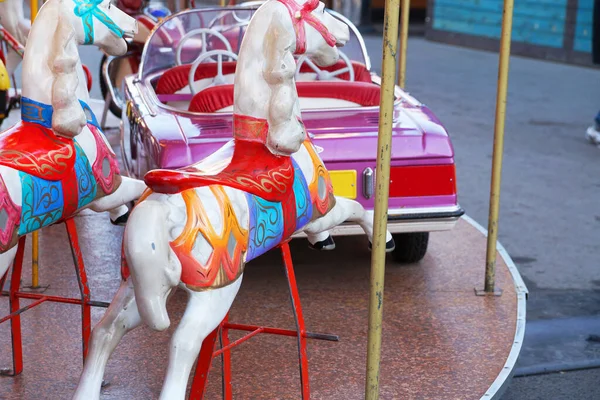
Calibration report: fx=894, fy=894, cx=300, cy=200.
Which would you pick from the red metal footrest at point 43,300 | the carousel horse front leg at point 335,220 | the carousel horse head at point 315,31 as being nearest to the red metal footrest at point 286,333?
the carousel horse front leg at point 335,220

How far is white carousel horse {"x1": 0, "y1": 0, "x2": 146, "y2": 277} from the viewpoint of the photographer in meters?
2.85

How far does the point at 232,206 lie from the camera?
8.50 feet

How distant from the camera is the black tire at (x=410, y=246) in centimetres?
480

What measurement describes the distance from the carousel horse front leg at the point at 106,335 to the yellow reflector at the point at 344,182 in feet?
5.50

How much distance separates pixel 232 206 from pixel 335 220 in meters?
0.67

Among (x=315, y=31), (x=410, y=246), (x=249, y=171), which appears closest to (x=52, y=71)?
(x=249, y=171)

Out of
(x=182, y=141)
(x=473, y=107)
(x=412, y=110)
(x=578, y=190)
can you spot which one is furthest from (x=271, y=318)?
(x=473, y=107)

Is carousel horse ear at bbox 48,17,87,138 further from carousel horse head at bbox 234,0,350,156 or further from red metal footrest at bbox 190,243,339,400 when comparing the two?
red metal footrest at bbox 190,243,339,400

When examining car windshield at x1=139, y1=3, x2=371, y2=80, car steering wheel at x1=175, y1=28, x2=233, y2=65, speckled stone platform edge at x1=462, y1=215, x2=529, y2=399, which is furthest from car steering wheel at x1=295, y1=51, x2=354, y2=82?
speckled stone platform edge at x1=462, y1=215, x2=529, y2=399

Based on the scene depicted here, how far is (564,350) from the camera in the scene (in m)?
4.33

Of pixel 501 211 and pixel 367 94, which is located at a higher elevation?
pixel 367 94

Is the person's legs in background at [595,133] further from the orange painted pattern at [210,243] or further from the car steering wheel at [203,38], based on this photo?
the orange painted pattern at [210,243]

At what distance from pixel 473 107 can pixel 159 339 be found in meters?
7.23

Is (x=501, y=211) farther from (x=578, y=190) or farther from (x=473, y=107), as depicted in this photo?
(x=473, y=107)
